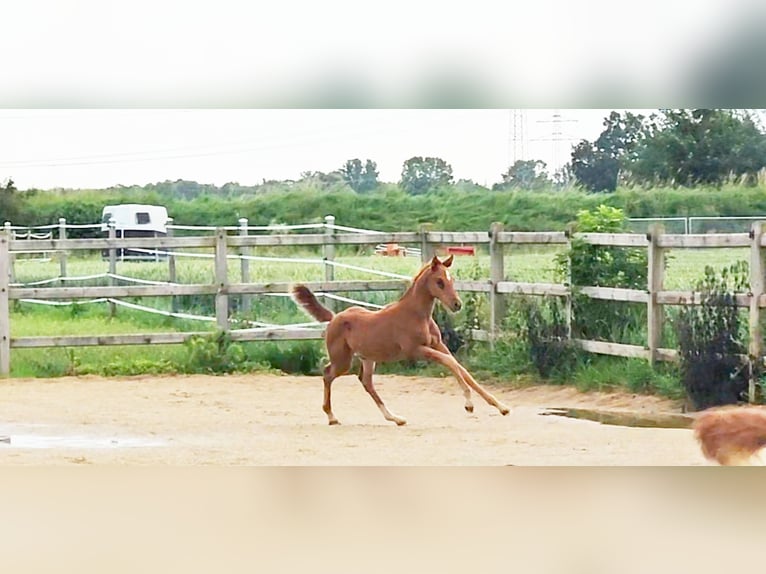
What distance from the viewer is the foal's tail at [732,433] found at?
5418mm

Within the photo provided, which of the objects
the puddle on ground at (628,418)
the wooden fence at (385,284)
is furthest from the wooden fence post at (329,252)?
the puddle on ground at (628,418)

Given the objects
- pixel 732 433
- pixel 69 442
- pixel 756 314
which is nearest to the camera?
pixel 732 433

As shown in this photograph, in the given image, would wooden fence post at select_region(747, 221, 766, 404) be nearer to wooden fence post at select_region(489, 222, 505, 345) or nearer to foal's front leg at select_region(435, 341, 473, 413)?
wooden fence post at select_region(489, 222, 505, 345)

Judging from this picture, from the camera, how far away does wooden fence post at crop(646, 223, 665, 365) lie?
5.73m

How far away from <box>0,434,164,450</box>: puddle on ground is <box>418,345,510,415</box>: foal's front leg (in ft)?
3.53

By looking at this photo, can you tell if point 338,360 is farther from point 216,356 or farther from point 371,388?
point 216,356

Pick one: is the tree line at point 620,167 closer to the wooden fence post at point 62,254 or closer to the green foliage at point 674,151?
the green foliage at point 674,151

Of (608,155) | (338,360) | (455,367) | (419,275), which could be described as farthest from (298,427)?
(608,155)

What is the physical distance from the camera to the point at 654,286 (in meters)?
5.76

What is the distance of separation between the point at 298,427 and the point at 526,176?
1319 mm

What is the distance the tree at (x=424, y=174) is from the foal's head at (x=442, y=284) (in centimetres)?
29

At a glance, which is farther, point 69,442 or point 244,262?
point 244,262
